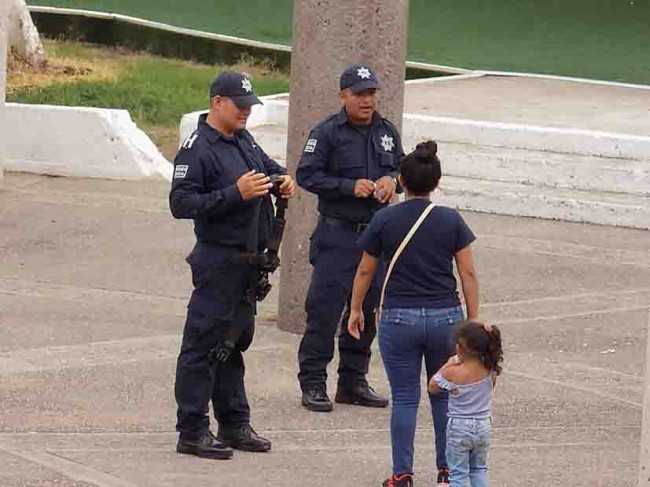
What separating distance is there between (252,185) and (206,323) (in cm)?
70

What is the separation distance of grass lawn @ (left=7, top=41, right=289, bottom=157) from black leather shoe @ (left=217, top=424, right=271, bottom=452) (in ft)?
28.6

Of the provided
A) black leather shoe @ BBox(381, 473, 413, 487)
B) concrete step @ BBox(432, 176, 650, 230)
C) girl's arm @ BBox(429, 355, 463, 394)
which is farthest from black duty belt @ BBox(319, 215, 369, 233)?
concrete step @ BBox(432, 176, 650, 230)

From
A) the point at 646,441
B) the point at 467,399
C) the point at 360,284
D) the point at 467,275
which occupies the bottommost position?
the point at 467,399

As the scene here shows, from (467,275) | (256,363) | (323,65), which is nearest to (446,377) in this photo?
(467,275)

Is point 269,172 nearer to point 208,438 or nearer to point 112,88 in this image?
point 208,438

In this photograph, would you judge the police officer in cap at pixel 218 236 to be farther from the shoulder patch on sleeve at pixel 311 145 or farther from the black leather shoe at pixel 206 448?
the shoulder patch on sleeve at pixel 311 145

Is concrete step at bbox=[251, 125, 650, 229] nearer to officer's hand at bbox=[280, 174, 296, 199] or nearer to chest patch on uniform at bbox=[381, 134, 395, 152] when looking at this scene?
chest patch on uniform at bbox=[381, 134, 395, 152]

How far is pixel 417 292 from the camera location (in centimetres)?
715

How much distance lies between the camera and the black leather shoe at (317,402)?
28.6 feet

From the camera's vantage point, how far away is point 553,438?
8.38m

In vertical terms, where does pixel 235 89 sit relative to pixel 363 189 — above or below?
above

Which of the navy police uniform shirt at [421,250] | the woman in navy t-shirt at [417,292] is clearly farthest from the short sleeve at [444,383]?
the navy police uniform shirt at [421,250]

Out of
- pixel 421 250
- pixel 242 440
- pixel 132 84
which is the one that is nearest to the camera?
pixel 421 250

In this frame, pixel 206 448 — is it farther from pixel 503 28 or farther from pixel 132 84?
pixel 503 28
